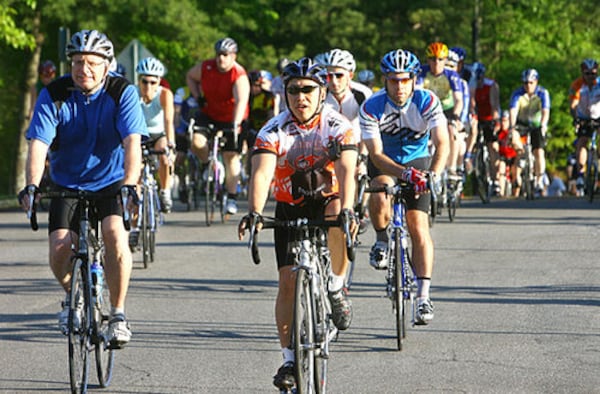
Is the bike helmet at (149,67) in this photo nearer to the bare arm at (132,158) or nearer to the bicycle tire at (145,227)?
the bicycle tire at (145,227)

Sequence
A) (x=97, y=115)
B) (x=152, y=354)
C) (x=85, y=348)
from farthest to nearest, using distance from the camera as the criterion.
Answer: (x=152, y=354), (x=97, y=115), (x=85, y=348)

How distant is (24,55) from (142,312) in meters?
27.7

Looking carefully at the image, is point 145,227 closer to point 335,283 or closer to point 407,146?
point 407,146

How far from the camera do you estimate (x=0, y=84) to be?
124 feet

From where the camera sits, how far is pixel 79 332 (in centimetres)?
820

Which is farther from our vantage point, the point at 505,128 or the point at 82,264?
the point at 505,128

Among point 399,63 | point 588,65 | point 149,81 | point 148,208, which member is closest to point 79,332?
point 399,63

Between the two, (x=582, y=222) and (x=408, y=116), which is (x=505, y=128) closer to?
(x=582, y=222)

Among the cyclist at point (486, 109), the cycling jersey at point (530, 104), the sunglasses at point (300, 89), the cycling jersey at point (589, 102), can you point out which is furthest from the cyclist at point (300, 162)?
the cycling jersey at point (530, 104)

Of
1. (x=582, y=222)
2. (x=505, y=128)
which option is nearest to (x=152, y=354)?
(x=582, y=222)

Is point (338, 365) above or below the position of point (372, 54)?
below

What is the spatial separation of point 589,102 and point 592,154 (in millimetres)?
734

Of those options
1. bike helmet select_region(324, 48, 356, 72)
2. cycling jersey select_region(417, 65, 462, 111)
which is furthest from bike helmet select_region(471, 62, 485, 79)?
bike helmet select_region(324, 48, 356, 72)

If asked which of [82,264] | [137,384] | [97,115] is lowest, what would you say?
[137,384]
